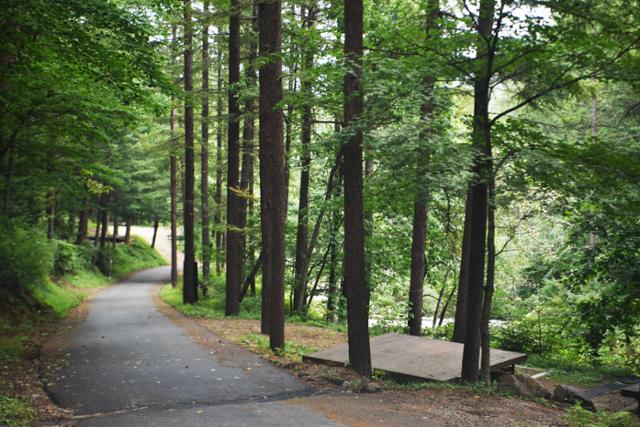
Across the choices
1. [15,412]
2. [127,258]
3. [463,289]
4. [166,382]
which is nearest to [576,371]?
[463,289]

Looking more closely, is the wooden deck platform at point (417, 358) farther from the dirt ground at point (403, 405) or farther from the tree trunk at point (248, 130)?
the tree trunk at point (248, 130)

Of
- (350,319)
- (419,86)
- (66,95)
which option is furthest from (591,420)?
(66,95)

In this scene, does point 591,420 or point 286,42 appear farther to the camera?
point 286,42

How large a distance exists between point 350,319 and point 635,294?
15.5ft

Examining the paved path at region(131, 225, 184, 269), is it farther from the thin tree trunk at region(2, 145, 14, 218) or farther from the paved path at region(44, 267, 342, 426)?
the paved path at region(44, 267, 342, 426)

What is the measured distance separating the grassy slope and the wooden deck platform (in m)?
5.25

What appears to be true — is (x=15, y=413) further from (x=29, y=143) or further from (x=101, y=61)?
(x=29, y=143)

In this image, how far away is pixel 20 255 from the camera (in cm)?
1540

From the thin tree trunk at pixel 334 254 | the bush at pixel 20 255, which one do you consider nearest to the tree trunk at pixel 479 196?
the thin tree trunk at pixel 334 254

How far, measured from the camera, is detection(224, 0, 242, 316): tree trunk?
52.3 ft

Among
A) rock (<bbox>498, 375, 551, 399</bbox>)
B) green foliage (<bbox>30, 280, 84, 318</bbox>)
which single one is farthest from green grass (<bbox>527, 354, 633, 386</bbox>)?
green foliage (<bbox>30, 280, 84, 318</bbox>)

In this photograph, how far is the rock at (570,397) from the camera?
884 centimetres

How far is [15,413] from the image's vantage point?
698cm

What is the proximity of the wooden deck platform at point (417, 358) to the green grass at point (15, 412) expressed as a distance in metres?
5.04
